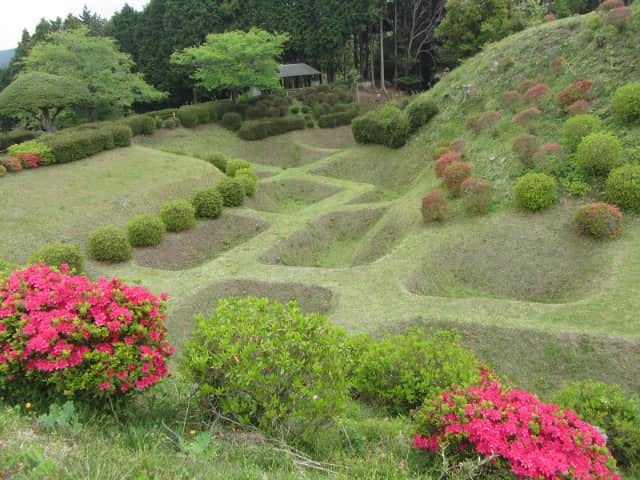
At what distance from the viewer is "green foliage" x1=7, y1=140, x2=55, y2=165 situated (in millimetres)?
16672

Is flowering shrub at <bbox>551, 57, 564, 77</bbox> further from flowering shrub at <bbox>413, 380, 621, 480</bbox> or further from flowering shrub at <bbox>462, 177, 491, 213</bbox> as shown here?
flowering shrub at <bbox>413, 380, 621, 480</bbox>

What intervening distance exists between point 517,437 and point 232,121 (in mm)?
31282

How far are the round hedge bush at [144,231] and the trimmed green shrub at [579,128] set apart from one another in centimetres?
1582

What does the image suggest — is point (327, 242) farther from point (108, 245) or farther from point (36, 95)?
point (36, 95)

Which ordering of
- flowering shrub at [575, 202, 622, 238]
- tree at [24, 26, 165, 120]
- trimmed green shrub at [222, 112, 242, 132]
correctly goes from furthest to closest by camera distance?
trimmed green shrub at [222, 112, 242, 132] < tree at [24, 26, 165, 120] < flowering shrub at [575, 202, 622, 238]

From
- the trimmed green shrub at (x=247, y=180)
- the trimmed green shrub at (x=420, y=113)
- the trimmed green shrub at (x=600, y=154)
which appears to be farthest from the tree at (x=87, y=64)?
the trimmed green shrub at (x=600, y=154)

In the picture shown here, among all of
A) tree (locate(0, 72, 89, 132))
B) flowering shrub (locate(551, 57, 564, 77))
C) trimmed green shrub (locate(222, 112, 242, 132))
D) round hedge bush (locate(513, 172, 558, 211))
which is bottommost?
round hedge bush (locate(513, 172, 558, 211))

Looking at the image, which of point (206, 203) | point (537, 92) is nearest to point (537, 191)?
point (537, 92)

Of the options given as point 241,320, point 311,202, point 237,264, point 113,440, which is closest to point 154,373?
point 113,440

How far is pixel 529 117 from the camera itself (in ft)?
56.7

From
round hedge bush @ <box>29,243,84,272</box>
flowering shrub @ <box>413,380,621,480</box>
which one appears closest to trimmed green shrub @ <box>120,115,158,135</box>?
round hedge bush @ <box>29,243,84,272</box>

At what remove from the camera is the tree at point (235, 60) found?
30.6 m

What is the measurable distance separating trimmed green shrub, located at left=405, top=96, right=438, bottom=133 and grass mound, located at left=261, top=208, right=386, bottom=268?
369 inches

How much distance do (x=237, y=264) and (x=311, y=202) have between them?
30.2ft
